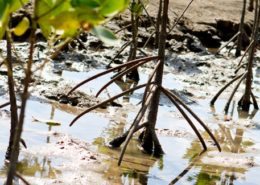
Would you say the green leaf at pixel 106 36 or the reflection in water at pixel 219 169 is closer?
the green leaf at pixel 106 36

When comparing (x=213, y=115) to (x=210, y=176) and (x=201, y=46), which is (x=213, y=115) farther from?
(x=201, y=46)

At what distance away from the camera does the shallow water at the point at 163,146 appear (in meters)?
5.27

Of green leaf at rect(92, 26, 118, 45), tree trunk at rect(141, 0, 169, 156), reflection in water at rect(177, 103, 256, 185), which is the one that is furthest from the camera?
tree trunk at rect(141, 0, 169, 156)

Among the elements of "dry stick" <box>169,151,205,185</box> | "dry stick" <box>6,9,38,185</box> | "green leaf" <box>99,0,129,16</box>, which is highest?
"green leaf" <box>99,0,129,16</box>

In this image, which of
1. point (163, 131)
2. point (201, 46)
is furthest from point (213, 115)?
point (201, 46)

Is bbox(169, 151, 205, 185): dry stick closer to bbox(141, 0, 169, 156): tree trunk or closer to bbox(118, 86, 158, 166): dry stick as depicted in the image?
bbox(141, 0, 169, 156): tree trunk

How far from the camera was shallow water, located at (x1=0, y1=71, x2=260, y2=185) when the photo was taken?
17.3ft

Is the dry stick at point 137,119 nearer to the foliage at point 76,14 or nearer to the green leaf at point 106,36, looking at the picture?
the foliage at point 76,14

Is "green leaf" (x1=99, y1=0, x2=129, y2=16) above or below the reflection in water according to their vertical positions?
above

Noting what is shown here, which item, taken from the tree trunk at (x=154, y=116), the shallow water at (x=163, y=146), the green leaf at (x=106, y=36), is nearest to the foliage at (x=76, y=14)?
the green leaf at (x=106, y=36)

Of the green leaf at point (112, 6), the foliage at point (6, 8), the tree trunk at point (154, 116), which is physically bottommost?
the tree trunk at point (154, 116)

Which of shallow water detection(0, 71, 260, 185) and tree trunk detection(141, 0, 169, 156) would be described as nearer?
shallow water detection(0, 71, 260, 185)

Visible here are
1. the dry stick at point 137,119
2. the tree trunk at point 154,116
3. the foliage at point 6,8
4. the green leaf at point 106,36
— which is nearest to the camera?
the green leaf at point 106,36

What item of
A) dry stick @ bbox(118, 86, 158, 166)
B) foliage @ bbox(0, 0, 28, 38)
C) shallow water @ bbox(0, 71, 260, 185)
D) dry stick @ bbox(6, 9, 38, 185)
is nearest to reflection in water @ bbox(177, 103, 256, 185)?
shallow water @ bbox(0, 71, 260, 185)
